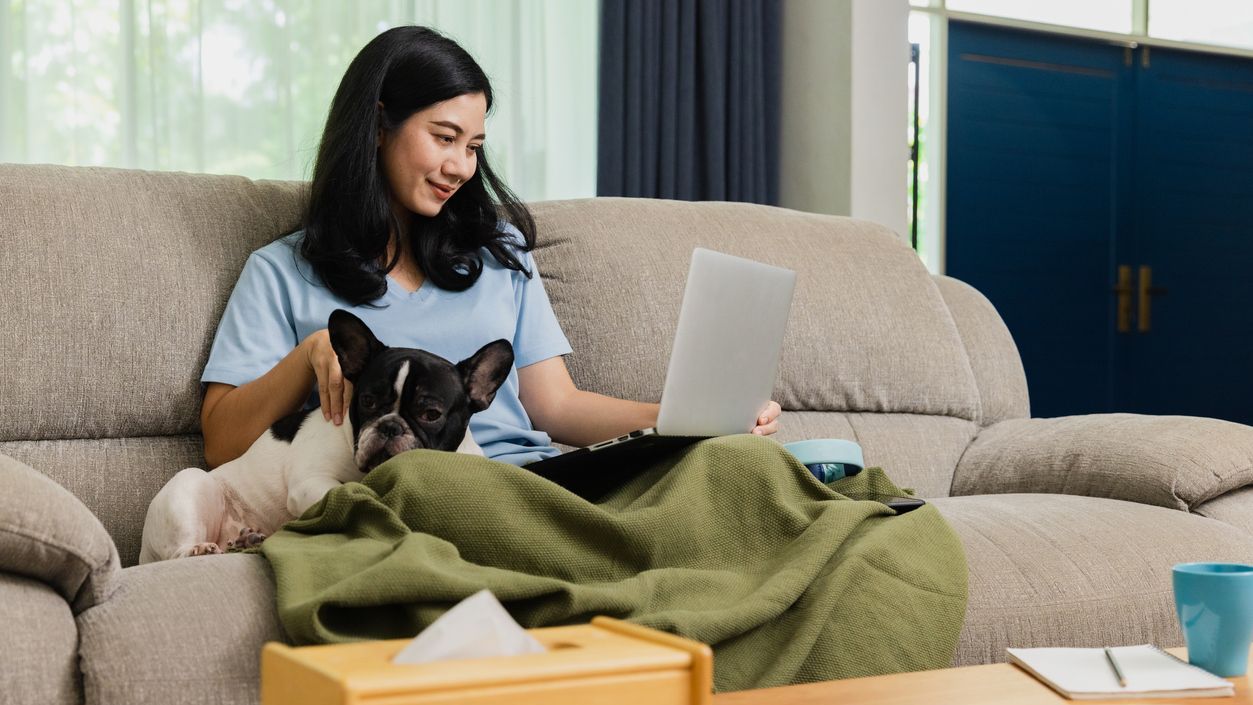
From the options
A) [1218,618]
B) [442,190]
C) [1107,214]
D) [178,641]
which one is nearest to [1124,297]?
[1107,214]

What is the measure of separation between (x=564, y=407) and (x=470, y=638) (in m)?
1.31

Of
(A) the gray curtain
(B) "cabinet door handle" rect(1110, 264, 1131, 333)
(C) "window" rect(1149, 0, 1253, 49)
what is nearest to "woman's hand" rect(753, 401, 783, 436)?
(A) the gray curtain

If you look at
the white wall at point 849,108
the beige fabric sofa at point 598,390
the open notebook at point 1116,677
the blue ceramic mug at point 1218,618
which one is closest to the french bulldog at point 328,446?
the beige fabric sofa at point 598,390

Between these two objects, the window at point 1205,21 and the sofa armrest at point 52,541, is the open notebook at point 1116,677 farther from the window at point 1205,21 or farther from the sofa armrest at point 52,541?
the window at point 1205,21

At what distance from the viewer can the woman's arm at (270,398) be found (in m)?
1.72

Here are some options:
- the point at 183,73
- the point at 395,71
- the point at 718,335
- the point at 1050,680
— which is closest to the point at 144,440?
the point at 395,71

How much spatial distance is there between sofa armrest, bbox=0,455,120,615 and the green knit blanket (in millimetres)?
183

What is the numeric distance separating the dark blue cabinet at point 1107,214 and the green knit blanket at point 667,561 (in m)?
4.27

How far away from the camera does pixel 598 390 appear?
2.23 meters

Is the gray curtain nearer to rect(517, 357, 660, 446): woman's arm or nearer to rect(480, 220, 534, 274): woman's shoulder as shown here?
rect(480, 220, 534, 274): woman's shoulder

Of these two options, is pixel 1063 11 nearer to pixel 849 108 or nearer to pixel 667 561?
pixel 849 108

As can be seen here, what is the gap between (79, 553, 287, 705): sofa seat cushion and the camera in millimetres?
1254

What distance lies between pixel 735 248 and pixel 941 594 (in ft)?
3.49

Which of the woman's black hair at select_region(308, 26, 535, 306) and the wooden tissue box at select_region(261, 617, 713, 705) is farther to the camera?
the woman's black hair at select_region(308, 26, 535, 306)
